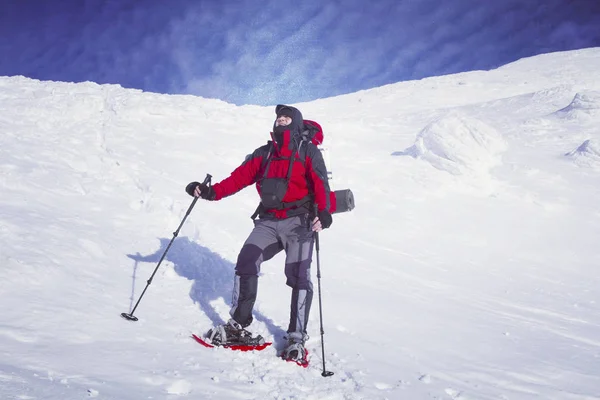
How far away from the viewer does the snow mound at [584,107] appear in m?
23.5

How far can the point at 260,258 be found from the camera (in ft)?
15.0

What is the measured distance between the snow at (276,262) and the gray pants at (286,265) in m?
0.44

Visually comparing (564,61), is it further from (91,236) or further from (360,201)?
(91,236)

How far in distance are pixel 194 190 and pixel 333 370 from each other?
241cm

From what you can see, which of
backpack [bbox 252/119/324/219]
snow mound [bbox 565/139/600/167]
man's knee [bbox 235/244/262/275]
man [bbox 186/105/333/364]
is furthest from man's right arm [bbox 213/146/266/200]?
snow mound [bbox 565/139/600/167]

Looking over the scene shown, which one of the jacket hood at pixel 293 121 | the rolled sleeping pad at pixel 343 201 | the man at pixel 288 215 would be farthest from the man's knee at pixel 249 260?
the jacket hood at pixel 293 121

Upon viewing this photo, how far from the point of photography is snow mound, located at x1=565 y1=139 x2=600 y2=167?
17656 mm

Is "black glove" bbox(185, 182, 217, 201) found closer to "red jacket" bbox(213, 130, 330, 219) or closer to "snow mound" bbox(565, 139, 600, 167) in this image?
"red jacket" bbox(213, 130, 330, 219)

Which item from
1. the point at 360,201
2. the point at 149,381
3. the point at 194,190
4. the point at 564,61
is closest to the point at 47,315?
the point at 149,381

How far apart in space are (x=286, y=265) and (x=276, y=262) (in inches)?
120

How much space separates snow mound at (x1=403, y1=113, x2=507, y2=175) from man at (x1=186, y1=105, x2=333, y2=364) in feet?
42.1

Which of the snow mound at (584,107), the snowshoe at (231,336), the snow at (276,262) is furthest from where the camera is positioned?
the snow mound at (584,107)

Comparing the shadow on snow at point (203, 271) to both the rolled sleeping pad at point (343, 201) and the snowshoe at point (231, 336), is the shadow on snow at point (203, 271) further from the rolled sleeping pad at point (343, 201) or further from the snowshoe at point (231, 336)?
the rolled sleeping pad at point (343, 201)

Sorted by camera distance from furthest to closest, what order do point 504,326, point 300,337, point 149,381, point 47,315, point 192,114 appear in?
point 192,114
point 504,326
point 300,337
point 47,315
point 149,381
